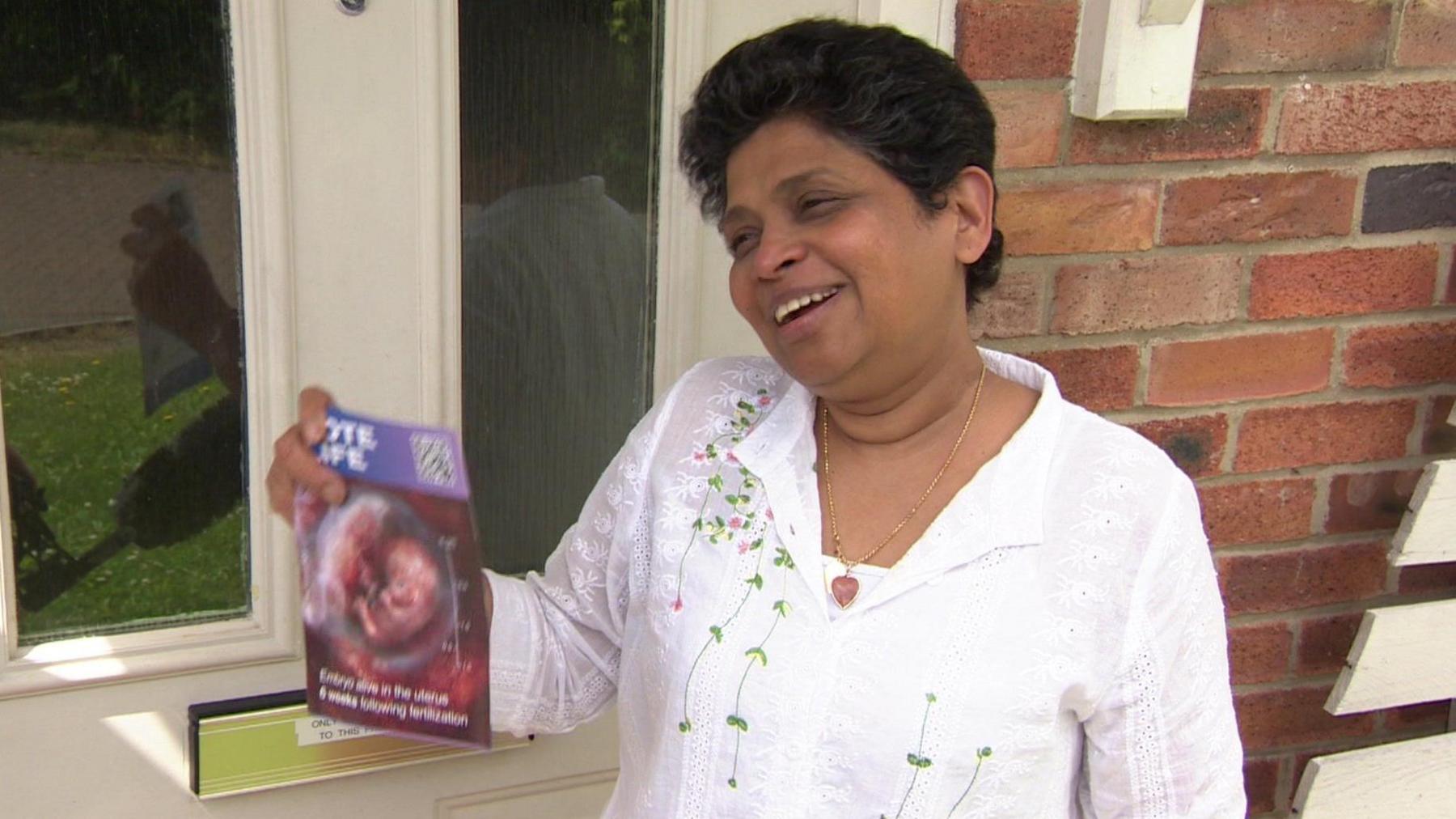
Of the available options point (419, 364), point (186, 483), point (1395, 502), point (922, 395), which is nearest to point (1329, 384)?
point (1395, 502)

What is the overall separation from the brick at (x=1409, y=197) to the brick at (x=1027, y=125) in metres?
0.48

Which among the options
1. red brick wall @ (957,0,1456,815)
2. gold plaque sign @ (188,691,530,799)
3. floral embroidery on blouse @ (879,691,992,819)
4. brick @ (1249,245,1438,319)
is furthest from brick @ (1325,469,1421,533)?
gold plaque sign @ (188,691,530,799)

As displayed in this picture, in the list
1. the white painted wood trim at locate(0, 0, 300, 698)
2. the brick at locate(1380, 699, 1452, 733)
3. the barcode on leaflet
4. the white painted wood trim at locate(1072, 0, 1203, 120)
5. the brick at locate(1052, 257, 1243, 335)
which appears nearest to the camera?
the barcode on leaflet

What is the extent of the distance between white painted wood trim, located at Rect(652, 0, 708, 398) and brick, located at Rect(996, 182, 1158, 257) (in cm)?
40

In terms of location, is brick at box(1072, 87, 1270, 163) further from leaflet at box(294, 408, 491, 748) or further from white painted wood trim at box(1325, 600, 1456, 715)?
leaflet at box(294, 408, 491, 748)

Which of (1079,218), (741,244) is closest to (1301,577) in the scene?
(1079,218)

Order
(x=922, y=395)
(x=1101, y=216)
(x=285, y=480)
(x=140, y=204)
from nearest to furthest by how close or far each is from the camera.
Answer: (x=285, y=480) < (x=922, y=395) < (x=140, y=204) < (x=1101, y=216)

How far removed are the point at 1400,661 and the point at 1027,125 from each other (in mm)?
939

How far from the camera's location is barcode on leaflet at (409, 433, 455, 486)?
107 centimetres

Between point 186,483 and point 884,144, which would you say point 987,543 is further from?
point 186,483

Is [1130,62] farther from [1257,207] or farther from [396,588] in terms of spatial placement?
[396,588]

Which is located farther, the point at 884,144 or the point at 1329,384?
the point at 1329,384

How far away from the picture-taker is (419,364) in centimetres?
160

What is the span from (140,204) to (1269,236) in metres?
1.41
